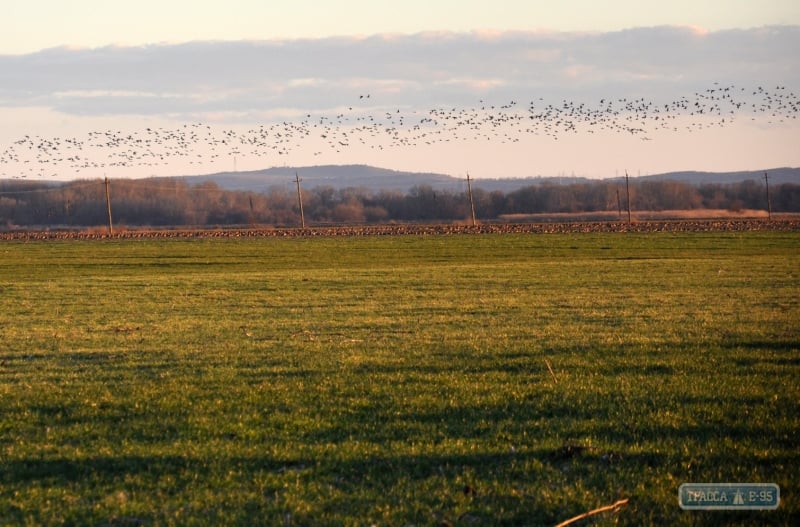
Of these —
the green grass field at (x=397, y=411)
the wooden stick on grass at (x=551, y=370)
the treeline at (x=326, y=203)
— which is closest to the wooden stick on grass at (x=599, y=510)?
the green grass field at (x=397, y=411)

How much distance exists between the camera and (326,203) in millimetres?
148750

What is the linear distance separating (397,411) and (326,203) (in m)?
138

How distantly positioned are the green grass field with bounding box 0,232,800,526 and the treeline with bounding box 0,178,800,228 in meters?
112

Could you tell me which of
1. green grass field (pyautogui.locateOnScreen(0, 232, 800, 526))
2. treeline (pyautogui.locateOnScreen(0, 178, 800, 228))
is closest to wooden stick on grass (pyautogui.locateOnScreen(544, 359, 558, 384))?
green grass field (pyautogui.locateOnScreen(0, 232, 800, 526))

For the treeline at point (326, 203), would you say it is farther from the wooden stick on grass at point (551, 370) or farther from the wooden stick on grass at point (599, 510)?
the wooden stick on grass at point (599, 510)

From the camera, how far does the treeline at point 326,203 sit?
141 m

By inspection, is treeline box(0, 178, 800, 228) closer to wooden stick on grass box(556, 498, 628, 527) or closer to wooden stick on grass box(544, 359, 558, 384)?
wooden stick on grass box(544, 359, 558, 384)

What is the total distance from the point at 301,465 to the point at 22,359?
29.6ft

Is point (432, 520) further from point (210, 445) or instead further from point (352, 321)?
point (352, 321)

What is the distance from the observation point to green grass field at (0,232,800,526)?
8.24m

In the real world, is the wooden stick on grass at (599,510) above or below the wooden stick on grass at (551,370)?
below

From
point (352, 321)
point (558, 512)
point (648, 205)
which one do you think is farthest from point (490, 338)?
point (648, 205)

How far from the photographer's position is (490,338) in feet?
58.3

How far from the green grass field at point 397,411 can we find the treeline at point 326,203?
369 ft
